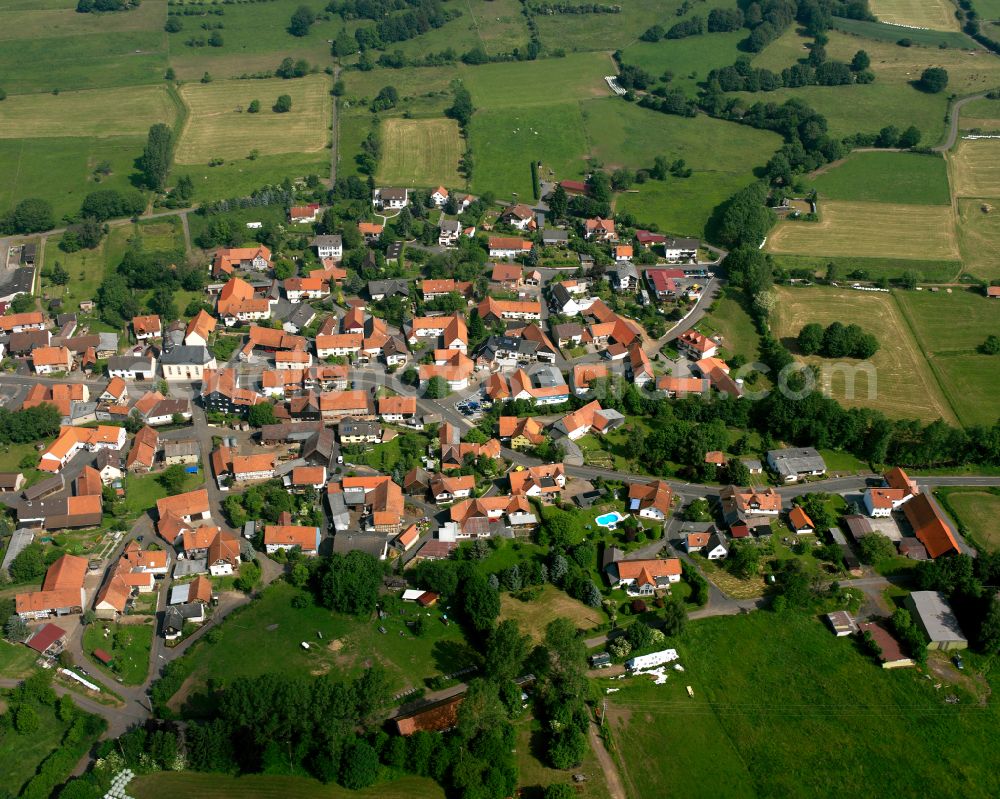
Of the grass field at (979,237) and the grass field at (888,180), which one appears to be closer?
the grass field at (979,237)

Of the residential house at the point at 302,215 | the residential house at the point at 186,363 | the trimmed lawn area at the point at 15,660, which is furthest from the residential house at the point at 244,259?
the trimmed lawn area at the point at 15,660

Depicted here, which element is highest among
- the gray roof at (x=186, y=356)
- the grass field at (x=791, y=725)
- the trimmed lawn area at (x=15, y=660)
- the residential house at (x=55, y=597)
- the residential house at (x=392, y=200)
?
the residential house at (x=392, y=200)

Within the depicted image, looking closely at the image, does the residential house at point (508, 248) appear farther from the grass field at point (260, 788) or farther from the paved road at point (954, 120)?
the paved road at point (954, 120)

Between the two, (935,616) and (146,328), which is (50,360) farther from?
(935,616)

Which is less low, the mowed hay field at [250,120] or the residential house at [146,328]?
the mowed hay field at [250,120]

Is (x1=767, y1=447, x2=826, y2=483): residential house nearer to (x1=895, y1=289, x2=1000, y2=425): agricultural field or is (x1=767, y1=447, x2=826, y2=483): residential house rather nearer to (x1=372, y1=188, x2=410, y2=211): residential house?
(x1=895, y1=289, x2=1000, y2=425): agricultural field

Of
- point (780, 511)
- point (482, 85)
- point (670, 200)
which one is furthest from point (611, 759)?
point (482, 85)

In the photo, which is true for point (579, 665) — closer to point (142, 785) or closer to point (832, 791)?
point (832, 791)
